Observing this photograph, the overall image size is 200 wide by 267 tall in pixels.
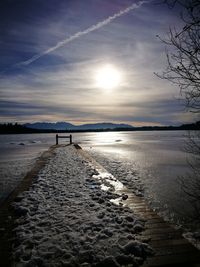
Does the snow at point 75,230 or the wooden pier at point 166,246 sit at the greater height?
the wooden pier at point 166,246

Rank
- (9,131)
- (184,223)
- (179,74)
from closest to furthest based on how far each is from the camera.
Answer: (179,74) < (184,223) < (9,131)

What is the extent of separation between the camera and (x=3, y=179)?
38.4ft

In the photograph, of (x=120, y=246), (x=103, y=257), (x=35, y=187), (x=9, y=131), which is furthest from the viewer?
(x=9, y=131)

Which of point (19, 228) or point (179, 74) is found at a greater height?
point (179, 74)

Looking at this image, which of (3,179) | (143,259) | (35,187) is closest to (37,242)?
(143,259)

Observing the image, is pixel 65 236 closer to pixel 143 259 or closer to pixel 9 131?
pixel 143 259

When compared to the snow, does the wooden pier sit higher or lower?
higher

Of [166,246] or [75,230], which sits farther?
→ [75,230]

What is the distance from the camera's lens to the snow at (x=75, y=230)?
3551 millimetres

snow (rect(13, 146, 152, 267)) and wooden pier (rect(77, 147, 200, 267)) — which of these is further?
snow (rect(13, 146, 152, 267))

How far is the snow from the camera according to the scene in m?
3.55

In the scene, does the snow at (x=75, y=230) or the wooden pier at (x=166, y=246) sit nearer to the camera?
the wooden pier at (x=166, y=246)

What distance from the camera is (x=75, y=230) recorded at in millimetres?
4512

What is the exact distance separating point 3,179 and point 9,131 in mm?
141767
